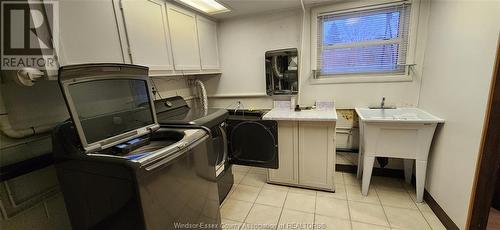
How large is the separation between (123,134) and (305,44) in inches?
91.3

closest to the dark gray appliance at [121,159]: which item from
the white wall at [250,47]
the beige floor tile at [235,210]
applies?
the beige floor tile at [235,210]

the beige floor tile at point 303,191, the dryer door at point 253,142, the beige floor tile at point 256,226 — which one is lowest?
the beige floor tile at point 256,226

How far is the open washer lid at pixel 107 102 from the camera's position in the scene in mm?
986

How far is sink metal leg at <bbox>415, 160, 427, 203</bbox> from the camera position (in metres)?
1.98

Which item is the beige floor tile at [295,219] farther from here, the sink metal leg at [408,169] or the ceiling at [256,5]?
the ceiling at [256,5]

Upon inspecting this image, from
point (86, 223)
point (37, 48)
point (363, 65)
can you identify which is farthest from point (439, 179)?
point (37, 48)

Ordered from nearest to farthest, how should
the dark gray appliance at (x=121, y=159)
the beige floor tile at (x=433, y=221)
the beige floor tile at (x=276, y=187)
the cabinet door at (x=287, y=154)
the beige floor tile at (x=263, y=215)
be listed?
the dark gray appliance at (x=121, y=159) → the beige floor tile at (x=433, y=221) → the beige floor tile at (x=263, y=215) → the cabinet door at (x=287, y=154) → the beige floor tile at (x=276, y=187)

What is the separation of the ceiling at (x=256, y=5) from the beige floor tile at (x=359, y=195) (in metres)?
2.25

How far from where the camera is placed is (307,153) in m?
2.32

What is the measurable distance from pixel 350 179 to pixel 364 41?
172 centimetres

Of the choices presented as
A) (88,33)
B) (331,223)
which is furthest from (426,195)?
(88,33)

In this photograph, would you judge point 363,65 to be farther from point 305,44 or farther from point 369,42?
point 305,44

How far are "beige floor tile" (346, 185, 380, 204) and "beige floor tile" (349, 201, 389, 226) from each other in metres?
0.07

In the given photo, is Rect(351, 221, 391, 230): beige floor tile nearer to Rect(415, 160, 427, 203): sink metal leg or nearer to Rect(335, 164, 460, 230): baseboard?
Rect(335, 164, 460, 230): baseboard
